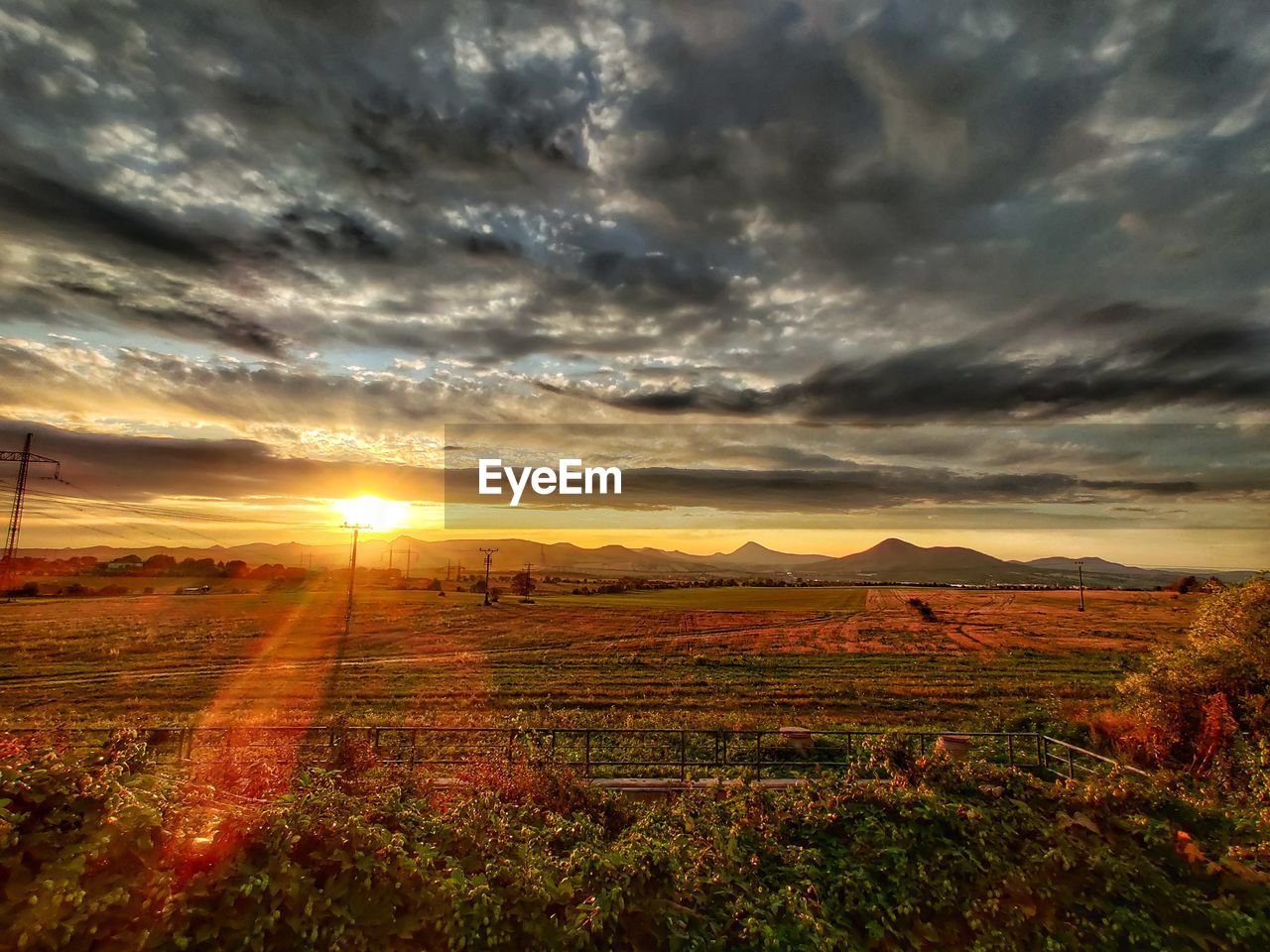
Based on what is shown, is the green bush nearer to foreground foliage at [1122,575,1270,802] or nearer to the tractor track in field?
foreground foliage at [1122,575,1270,802]

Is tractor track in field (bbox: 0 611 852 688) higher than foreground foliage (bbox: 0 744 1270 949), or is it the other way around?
foreground foliage (bbox: 0 744 1270 949)

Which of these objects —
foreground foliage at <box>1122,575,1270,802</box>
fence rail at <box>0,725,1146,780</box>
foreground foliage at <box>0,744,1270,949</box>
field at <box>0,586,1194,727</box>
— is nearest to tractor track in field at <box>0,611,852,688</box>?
field at <box>0,586,1194,727</box>

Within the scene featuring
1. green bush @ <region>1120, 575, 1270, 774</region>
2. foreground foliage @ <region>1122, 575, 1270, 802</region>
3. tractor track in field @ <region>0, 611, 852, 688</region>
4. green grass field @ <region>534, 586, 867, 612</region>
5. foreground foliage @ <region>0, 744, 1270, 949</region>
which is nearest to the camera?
foreground foliage @ <region>0, 744, 1270, 949</region>

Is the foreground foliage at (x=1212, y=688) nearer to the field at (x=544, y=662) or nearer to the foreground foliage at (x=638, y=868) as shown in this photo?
the foreground foliage at (x=638, y=868)

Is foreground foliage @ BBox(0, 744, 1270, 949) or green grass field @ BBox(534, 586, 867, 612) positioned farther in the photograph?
green grass field @ BBox(534, 586, 867, 612)

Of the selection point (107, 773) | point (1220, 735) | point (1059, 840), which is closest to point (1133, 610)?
point (1220, 735)

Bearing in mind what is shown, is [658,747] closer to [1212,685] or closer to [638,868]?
[1212,685]

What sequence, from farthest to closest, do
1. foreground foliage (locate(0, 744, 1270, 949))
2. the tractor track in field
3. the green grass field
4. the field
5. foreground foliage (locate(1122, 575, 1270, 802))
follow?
the green grass field < the tractor track in field < the field < foreground foliage (locate(1122, 575, 1270, 802)) < foreground foliage (locate(0, 744, 1270, 949))

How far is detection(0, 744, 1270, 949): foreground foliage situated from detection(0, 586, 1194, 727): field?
34.7ft

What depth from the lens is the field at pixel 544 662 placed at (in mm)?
33625

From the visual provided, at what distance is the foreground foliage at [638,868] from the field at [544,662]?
1059cm

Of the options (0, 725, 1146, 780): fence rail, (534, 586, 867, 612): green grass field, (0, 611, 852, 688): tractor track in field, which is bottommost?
(534, 586, 867, 612): green grass field

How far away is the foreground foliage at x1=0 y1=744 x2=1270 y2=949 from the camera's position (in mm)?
3453

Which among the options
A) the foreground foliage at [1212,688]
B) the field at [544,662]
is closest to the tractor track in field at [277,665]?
the field at [544,662]
